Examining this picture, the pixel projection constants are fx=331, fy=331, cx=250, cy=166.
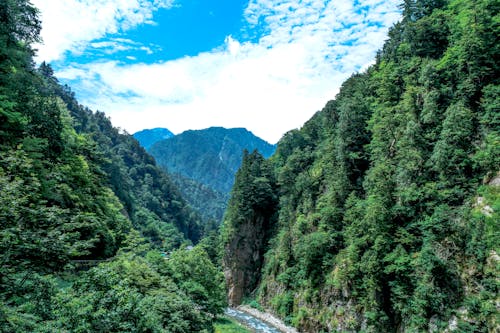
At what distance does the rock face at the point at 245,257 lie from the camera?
183 feet

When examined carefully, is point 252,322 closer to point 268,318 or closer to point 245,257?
point 268,318

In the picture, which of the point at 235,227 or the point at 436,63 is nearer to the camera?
the point at 436,63

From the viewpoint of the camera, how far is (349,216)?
3077cm

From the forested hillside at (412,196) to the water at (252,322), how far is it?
2.37 metres

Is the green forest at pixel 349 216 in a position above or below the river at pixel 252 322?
above

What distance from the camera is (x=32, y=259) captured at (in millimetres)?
8828

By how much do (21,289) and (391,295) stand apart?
23496 millimetres

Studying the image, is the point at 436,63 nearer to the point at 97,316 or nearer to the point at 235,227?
the point at 97,316

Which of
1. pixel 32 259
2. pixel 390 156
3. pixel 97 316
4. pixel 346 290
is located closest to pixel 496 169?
pixel 390 156

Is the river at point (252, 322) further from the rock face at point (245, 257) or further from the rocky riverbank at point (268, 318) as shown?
the rock face at point (245, 257)

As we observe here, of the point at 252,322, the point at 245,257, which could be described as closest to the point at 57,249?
the point at 252,322

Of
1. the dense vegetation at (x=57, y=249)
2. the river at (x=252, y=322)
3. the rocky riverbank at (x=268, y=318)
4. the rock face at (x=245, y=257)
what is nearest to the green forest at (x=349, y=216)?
the dense vegetation at (x=57, y=249)

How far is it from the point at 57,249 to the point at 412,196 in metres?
22.8

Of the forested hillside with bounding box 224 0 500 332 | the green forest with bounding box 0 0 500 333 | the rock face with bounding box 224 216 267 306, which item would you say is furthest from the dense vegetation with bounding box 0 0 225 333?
the rock face with bounding box 224 216 267 306
